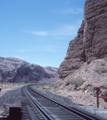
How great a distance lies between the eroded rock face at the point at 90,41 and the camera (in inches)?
1072

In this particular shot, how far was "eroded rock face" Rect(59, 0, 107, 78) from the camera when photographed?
2723 centimetres

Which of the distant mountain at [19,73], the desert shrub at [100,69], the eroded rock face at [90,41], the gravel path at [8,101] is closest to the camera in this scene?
the gravel path at [8,101]

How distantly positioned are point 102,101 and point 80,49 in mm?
16940

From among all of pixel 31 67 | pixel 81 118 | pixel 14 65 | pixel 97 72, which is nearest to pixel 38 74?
pixel 31 67

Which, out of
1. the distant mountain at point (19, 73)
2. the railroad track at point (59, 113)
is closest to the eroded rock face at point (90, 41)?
the railroad track at point (59, 113)

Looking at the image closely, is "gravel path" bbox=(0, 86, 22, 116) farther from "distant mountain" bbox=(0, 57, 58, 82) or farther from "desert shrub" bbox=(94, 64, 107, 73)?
"distant mountain" bbox=(0, 57, 58, 82)

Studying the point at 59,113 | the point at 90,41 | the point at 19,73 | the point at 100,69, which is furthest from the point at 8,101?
the point at 19,73

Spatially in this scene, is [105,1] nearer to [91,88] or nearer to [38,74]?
[91,88]

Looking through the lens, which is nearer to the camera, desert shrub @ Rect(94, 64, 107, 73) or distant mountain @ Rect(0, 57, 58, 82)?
desert shrub @ Rect(94, 64, 107, 73)

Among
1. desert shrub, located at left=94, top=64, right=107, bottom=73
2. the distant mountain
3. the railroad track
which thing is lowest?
the railroad track

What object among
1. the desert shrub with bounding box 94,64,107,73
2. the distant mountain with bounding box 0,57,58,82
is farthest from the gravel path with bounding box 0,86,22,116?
the distant mountain with bounding box 0,57,58,82

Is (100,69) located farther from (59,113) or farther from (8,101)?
(59,113)

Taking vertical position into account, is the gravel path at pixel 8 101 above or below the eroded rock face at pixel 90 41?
below

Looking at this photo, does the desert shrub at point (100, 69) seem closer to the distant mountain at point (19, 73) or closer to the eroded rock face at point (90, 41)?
the eroded rock face at point (90, 41)
